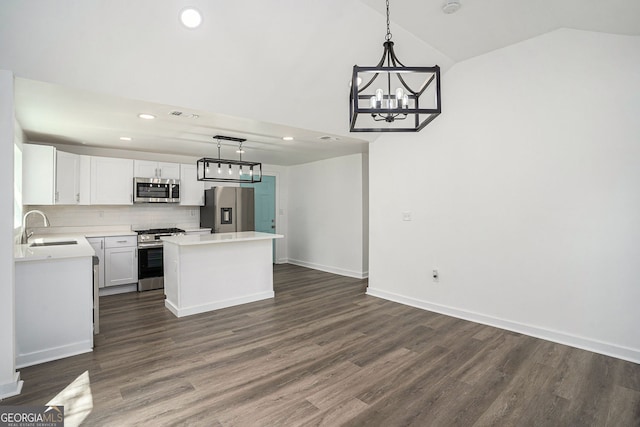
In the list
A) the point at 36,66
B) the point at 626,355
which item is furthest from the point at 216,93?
the point at 626,355

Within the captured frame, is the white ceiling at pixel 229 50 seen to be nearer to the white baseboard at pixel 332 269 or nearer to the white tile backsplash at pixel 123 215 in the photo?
the white tile backsplash at pixel 123 215

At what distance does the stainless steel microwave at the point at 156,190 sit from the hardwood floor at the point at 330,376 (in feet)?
7.34

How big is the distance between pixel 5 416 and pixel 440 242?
13.7ft

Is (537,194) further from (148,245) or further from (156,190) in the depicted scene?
(156,190)

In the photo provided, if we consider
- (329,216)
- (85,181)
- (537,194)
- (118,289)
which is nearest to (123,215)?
(85,181)

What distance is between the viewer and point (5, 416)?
1.99 metres

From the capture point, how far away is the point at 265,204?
7.34 m

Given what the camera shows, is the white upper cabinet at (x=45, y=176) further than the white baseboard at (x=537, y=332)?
Yes

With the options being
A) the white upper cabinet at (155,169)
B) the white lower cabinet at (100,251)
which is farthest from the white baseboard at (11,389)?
the white upper cabinet at (155,169)

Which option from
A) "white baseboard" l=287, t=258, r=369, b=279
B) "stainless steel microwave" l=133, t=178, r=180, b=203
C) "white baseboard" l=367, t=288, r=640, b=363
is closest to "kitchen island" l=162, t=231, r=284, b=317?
"stainless steel microwave" l=133, t=178, r=180, b=203

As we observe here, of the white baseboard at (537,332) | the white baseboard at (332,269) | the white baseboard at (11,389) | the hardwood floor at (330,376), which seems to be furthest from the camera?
the white baseboard at (332,269)

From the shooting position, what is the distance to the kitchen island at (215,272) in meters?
3.91

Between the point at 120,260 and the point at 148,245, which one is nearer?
the point at 120,260

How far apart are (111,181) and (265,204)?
3108mm
